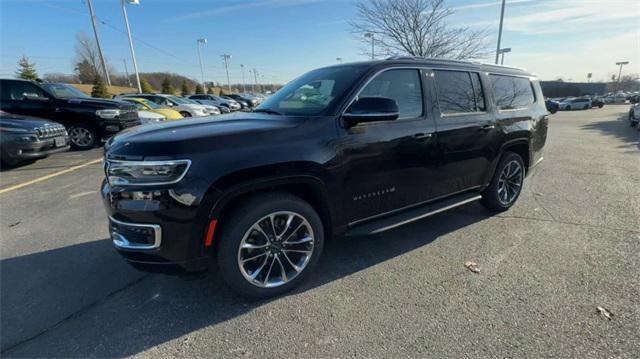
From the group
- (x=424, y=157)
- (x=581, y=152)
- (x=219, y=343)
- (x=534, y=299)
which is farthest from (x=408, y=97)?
(x=581, y=152)

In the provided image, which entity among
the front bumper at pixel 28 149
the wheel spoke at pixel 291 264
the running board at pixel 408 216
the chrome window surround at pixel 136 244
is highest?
the front bumper at pixel 28 149

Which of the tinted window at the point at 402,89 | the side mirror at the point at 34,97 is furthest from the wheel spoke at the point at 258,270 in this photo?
the side mirror at the point at 34,97

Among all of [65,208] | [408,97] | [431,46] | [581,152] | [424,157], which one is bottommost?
[581,152]

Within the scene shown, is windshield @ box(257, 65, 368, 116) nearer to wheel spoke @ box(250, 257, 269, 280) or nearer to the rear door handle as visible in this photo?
the rear door handle

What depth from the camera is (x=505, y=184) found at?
4.47 m

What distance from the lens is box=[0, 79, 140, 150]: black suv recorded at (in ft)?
29.7

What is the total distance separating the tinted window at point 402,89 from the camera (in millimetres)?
3101

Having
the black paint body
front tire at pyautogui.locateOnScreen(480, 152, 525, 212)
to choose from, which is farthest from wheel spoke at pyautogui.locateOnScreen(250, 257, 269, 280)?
front tire at pyautogui.locateOnScreen(480, 152, 525, 212)

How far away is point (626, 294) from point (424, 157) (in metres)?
1.94

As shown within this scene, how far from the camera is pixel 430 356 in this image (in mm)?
2123

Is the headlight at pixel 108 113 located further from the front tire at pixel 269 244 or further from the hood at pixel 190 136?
the front tire at pixel 269 244

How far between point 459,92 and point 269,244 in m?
2.62

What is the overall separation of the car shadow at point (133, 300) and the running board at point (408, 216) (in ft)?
1.30

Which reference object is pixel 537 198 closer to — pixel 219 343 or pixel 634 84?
pixel 219 343
